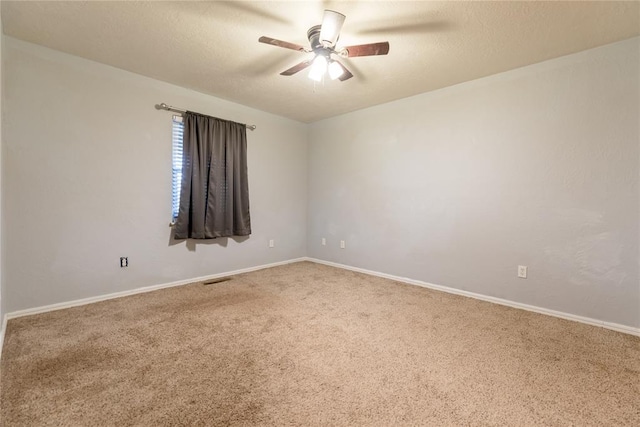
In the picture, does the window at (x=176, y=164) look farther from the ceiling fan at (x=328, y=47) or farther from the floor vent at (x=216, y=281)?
the ceiling fan at (x=328, y=47)

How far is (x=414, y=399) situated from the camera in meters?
1.55

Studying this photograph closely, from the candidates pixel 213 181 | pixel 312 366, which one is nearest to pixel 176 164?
pixel 213 181

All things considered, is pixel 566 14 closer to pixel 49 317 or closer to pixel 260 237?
pixel 260 237

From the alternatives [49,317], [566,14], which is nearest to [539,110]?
[566,14]

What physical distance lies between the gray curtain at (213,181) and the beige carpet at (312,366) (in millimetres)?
1104

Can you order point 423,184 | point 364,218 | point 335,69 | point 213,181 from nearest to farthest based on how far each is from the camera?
point 335,69, point 423,184, point 213,181, point 364,218

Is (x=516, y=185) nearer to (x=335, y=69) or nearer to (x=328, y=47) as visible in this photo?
(x=335, y=69)

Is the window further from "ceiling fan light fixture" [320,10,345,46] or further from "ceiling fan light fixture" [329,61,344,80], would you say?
"ceiling fan light fixture" [320,10,345,46]

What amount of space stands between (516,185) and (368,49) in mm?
2109

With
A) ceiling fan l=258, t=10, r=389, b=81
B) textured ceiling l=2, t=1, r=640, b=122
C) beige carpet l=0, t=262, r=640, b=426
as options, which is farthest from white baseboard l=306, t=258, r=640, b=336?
ceiling fan l=258, t=10, r=389, b=81

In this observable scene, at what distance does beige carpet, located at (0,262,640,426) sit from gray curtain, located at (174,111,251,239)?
3.62ft

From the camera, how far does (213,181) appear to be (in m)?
3.78

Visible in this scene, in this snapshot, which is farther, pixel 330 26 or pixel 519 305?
pixel 519 305

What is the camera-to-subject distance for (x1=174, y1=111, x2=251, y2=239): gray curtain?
353 cm
